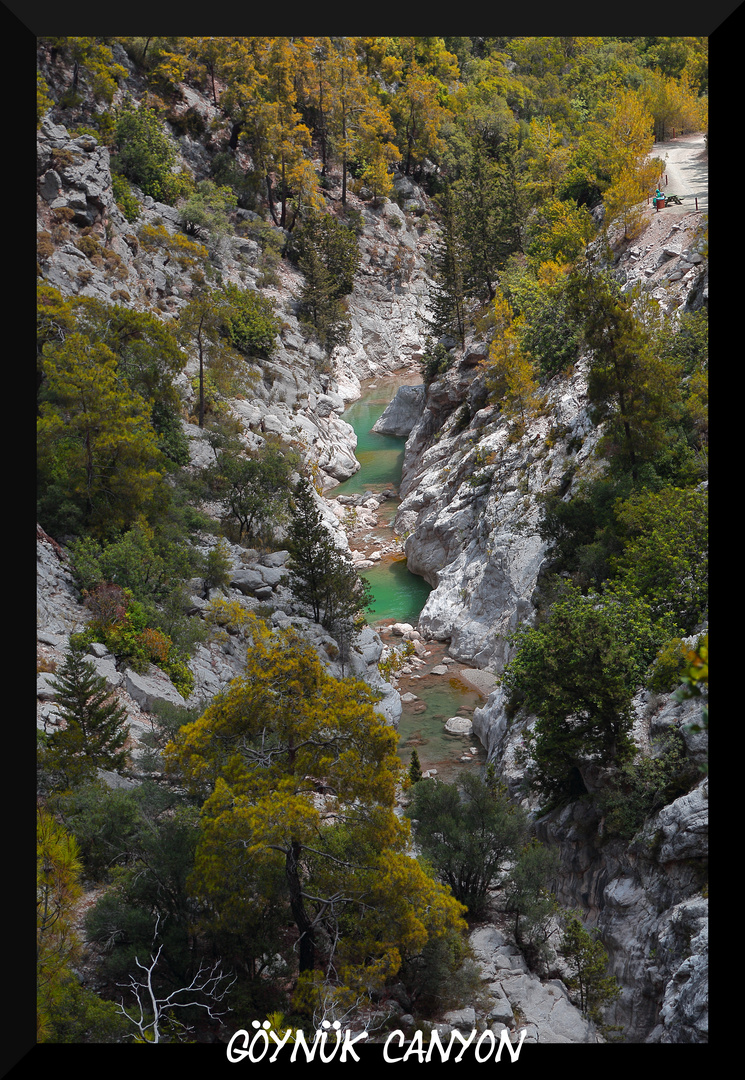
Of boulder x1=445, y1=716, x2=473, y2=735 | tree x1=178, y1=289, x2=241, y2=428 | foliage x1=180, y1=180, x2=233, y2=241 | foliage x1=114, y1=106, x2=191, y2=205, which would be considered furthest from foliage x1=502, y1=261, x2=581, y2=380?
foliage x1=114, y1=106, x2=191, y2=205

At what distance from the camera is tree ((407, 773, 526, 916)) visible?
16750mm

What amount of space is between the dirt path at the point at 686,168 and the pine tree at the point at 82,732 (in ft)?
103

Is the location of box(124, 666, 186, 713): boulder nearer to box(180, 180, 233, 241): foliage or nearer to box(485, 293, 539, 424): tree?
box(485, 293, 539, 424): tree

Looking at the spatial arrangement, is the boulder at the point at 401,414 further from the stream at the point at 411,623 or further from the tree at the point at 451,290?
the tree at the point at 451,290

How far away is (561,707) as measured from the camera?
58.1 ft

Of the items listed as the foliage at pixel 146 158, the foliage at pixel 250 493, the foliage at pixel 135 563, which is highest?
the foliage at pixel 146 158

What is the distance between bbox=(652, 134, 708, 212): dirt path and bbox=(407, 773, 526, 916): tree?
94.3ft

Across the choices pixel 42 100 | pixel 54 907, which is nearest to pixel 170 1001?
pixel 54 907

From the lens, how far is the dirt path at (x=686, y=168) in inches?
1453

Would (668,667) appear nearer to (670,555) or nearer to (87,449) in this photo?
(670,555)

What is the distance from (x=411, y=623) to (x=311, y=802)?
23.4m

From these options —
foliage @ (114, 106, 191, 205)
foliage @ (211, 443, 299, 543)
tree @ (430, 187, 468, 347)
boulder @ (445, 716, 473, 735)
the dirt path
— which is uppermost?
foliage @ (114, 106, 191, 205)

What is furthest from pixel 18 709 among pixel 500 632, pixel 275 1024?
pixel 500 632

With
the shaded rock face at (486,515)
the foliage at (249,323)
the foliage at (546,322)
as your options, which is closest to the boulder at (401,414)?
the foliage at (249,323)
